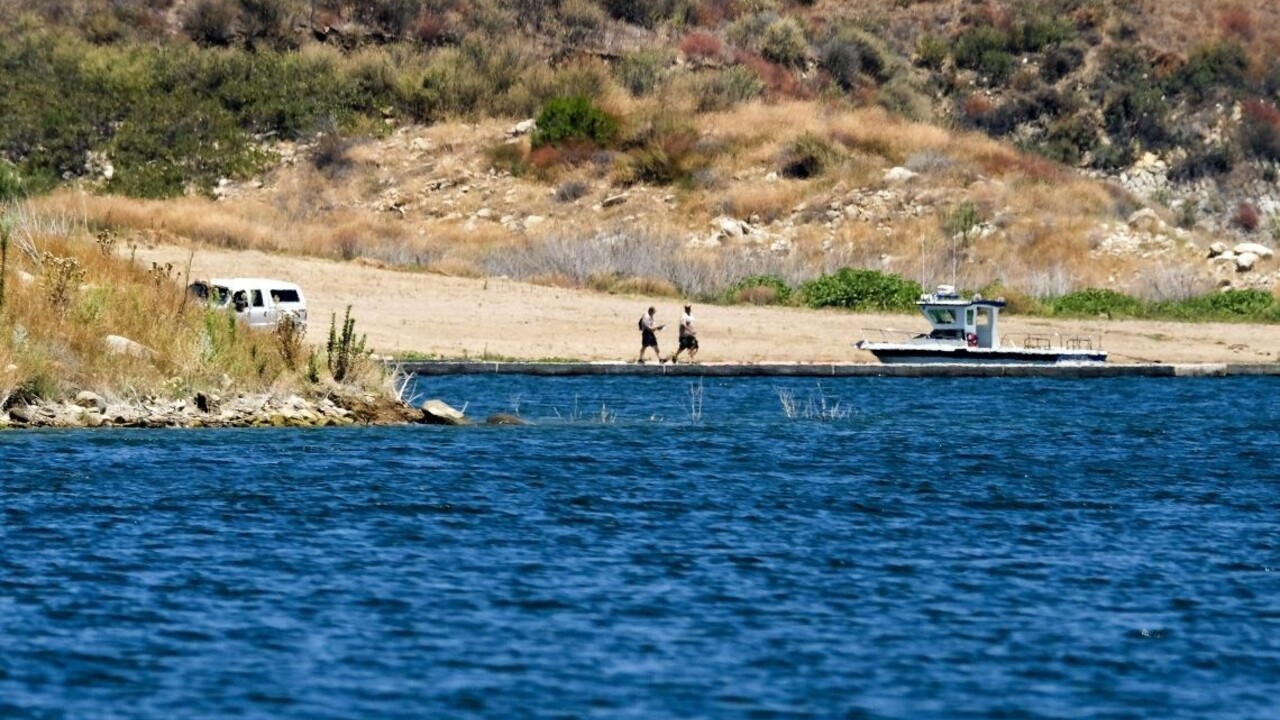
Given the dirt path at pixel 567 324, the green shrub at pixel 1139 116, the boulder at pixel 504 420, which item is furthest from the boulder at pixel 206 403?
the green shrub at pixel 1139 116

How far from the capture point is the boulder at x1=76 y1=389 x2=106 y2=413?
3064cm

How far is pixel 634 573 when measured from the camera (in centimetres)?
2152

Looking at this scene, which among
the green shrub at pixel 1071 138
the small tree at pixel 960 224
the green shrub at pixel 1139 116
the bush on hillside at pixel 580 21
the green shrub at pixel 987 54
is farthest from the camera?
the green shrub at pixel 987 54

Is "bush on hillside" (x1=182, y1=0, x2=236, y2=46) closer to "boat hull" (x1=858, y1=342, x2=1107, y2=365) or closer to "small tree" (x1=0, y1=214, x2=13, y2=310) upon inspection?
"boat hull" (x1=858, y1=342, x2=1107, y2=365)

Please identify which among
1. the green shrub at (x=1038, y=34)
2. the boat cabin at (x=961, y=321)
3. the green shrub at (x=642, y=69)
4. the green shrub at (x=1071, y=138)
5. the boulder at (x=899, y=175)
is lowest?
the boat cabin at (x=961, y=321)

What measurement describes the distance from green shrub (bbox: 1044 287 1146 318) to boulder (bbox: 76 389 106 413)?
31584 mm

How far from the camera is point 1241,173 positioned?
8125cm

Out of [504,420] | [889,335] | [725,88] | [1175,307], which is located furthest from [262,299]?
[725,88]

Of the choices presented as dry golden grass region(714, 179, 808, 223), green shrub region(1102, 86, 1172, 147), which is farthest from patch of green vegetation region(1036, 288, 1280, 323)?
green shrub region(1102, 86, 1172, 147)

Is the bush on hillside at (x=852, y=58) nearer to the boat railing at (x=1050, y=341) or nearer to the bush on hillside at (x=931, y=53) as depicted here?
the bush on hillside at (x=931, y=53)

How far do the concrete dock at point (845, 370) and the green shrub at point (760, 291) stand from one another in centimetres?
827

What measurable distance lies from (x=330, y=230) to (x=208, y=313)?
31222 millimetres

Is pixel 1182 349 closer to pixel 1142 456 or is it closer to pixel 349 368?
pixel 1142 456

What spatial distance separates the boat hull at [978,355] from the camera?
4819 cm
